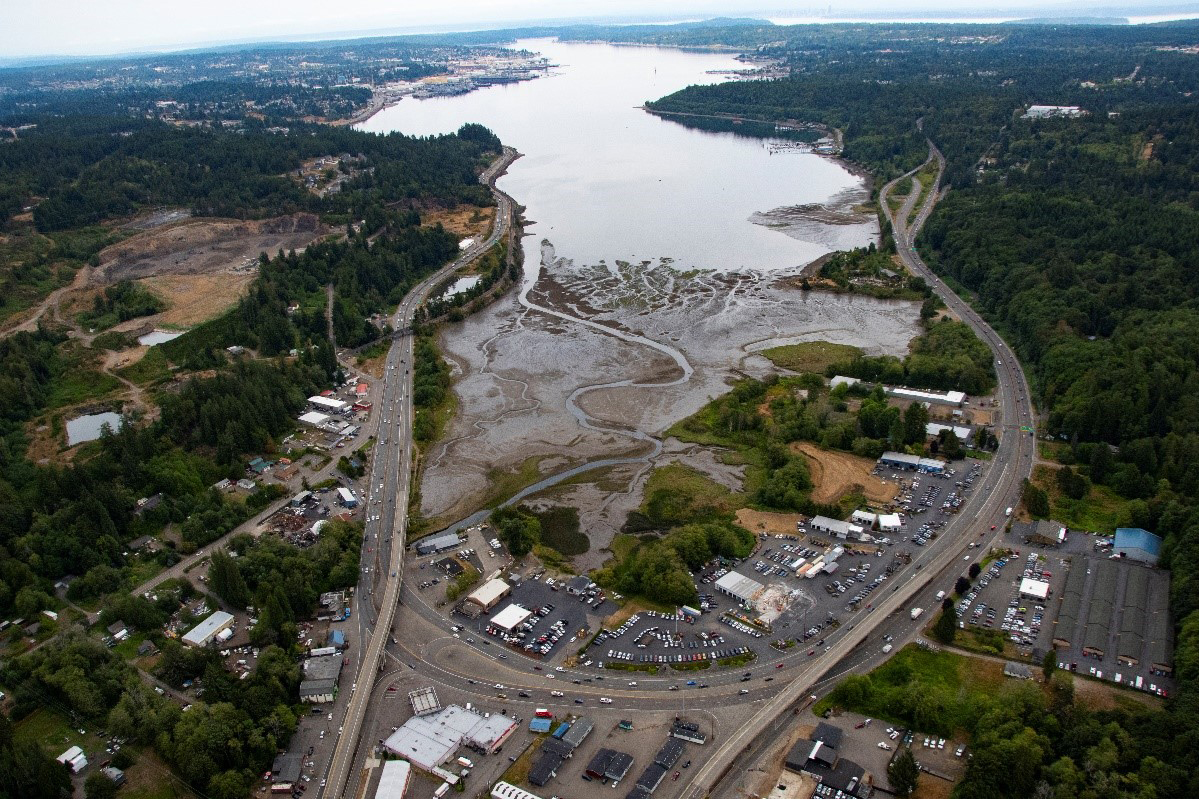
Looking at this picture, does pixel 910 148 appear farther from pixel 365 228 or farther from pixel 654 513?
pixel 654 513

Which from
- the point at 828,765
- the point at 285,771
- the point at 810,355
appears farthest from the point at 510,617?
the point at 810,355

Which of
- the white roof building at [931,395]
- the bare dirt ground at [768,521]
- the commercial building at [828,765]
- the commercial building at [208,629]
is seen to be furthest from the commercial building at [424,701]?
the white roof building at [931,395]

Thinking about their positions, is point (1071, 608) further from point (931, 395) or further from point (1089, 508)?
point (931, 395)

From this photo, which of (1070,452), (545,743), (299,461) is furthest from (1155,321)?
(299,461)

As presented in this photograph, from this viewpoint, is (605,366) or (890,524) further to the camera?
(605,366)

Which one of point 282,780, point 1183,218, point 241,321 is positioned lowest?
point 282,780

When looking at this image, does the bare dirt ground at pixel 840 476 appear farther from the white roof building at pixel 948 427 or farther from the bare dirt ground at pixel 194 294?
the bare dirt ground at pixel 194 294
